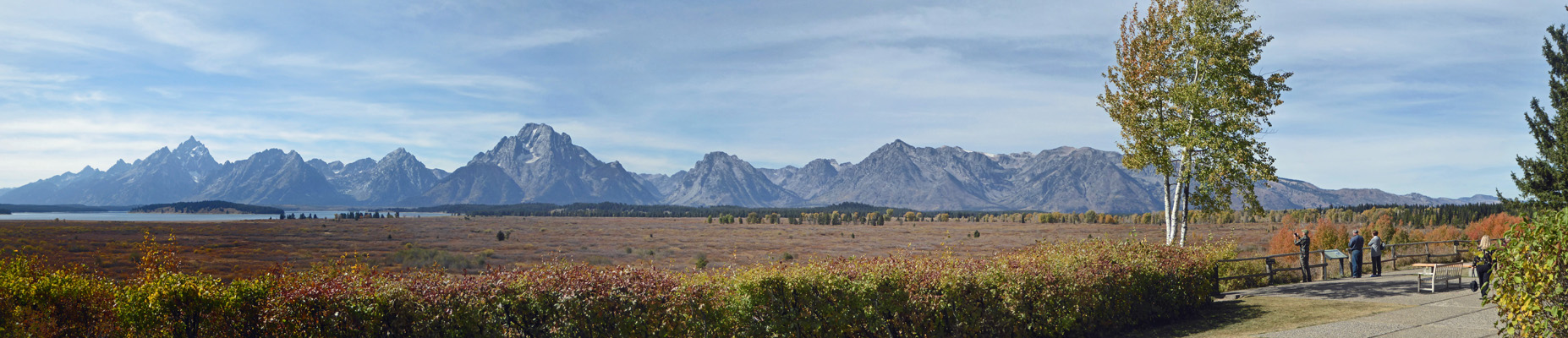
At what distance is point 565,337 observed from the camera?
9133 mm

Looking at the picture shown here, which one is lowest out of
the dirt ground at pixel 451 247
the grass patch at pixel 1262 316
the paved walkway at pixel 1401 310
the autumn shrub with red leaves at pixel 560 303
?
the dirt ground at pixel 451 247

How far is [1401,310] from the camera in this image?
1357cm

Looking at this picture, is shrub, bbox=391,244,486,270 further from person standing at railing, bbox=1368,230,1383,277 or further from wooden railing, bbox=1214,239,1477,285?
person standing at railing, bbox=1368,230,1383,277

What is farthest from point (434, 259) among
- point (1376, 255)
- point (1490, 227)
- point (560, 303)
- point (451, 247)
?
point (1490, 227)

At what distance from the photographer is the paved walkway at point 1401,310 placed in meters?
11.2

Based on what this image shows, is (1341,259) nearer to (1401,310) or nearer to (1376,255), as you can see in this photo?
(1376,255)

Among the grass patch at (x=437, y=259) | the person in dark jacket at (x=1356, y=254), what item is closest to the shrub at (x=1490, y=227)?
the person in dark jacket at (x=1356, y=254)

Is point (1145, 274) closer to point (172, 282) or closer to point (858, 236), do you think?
point (172, 282)

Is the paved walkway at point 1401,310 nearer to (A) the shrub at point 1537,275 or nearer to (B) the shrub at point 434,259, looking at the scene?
(A) the shrub at point 1537,275

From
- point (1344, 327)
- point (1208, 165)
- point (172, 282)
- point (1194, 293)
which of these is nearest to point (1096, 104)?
point (1208, 165)

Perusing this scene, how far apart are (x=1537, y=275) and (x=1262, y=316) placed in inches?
305

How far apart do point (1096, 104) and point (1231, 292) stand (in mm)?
5950

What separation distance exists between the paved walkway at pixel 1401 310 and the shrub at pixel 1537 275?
15.8 ft

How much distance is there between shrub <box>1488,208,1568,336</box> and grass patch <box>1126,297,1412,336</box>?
525 centimetres
